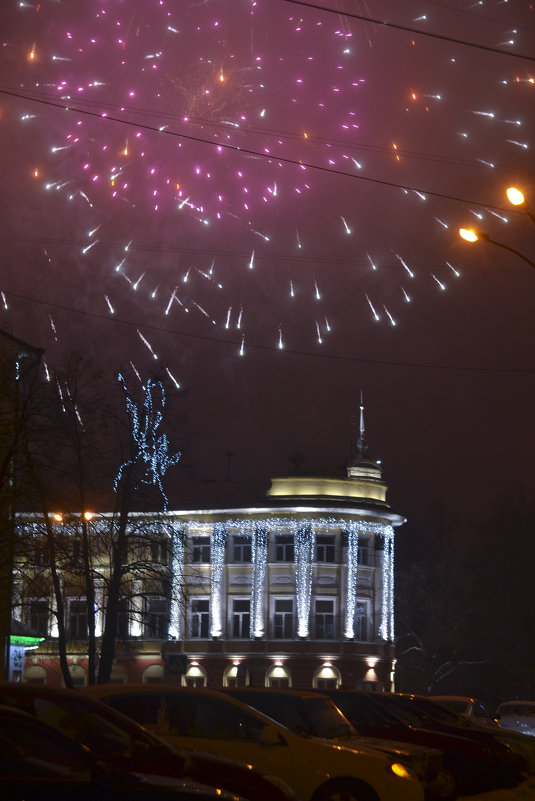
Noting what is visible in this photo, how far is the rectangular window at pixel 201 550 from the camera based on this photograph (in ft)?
216

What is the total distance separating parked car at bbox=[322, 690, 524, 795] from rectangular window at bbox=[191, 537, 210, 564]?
46357 mm

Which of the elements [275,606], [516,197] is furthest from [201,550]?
[516,197]

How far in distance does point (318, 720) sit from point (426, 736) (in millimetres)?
4130

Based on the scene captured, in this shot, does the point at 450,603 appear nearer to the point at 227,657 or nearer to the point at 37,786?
the point at 227,657

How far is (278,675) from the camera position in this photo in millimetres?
63156

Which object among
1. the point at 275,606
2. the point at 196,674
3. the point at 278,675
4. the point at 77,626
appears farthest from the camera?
the point at 77,626

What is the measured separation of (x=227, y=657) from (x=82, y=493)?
98.6 ft

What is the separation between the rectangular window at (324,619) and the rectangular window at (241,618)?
3773 millimetres

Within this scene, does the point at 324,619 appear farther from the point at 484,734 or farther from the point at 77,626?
the point at 484,734

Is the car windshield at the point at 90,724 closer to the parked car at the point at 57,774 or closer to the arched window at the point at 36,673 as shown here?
the parked car at the point at 57,774

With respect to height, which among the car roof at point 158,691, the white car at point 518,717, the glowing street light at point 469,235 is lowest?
the white car at point 518,717

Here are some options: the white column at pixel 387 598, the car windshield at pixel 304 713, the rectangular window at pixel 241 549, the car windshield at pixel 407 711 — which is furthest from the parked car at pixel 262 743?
the white column at pixel 387 598

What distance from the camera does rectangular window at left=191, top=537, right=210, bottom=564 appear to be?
2594 inches

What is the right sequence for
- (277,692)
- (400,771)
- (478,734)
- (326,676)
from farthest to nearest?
1. (326,676)
2. (478,734)
3. (277,692)
4. (400,771)
